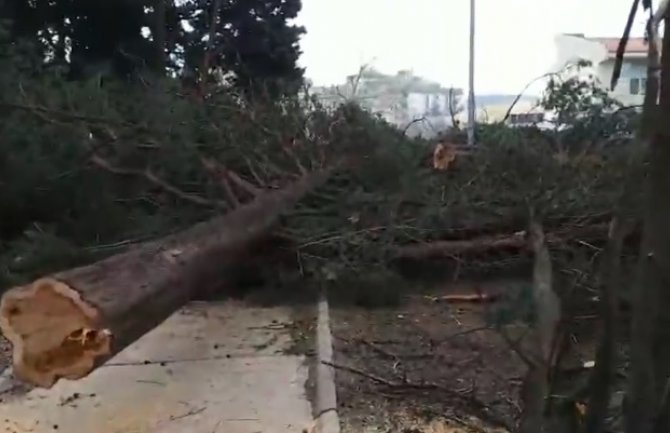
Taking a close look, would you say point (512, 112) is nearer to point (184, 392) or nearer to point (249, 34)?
point (184, 392)

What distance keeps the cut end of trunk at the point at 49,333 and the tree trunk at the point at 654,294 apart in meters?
1.83

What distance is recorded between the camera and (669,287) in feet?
4.05

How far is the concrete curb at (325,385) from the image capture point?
3736mm

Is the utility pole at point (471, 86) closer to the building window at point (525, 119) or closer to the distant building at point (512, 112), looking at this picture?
the distant building at point (512, 112)

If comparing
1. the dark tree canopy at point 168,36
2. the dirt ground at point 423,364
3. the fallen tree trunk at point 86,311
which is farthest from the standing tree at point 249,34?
the fallen tree trunk at point 86,311

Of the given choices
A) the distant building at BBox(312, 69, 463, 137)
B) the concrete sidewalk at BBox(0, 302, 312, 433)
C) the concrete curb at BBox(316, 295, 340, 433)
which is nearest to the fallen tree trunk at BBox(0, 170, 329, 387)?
the concrete sidewalk at BBox(0, 302, 312, 433)

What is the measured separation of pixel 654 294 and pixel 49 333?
6.50 ft

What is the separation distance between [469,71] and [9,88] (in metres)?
7.97

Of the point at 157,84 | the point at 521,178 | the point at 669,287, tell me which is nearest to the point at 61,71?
the point at 157,84

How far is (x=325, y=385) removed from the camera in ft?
13.7

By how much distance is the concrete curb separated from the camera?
374 centimetres

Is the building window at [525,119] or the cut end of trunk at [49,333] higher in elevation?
the building window at [525,119]

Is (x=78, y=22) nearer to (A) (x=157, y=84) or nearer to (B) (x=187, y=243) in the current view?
(A) (x=157, y=84)

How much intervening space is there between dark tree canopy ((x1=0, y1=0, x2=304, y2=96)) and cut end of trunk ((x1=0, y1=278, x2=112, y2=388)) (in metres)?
4.97
